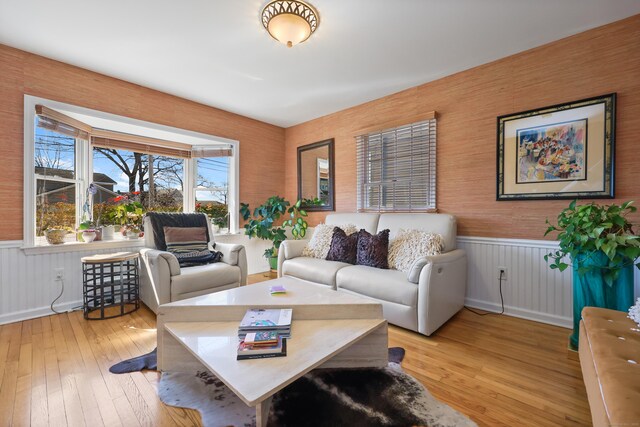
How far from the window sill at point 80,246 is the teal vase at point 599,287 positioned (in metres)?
4.05

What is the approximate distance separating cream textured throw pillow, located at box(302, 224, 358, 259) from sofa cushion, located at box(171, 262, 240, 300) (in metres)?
0.86

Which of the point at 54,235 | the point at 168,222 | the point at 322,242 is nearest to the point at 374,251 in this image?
the point at 322,242

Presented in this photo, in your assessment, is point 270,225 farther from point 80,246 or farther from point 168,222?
point 80,246

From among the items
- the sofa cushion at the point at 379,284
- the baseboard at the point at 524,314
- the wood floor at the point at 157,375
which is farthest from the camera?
the baseboard at the point at 524,314

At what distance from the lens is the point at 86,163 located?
308 cm

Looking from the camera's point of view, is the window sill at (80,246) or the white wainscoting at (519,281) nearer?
the white wainscoting at (519,281)

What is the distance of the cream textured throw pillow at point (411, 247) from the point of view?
98.0 inches

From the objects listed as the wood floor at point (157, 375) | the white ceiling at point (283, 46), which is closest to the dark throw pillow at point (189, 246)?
the wood floor at point (157, 375)

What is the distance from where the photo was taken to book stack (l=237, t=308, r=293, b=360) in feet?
4.08

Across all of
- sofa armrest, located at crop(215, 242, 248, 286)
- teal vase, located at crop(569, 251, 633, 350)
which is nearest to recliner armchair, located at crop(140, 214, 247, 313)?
sofa armrest, located at crop(215, 242, 248, 286)

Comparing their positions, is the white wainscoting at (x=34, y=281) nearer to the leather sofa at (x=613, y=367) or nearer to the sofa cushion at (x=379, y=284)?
the sofa cushion at (x=379, y=284)

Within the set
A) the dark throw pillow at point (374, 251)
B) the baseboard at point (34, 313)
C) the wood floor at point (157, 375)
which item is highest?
the dark throw pillow at point (374, 251)

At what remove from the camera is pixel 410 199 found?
10.7 feet

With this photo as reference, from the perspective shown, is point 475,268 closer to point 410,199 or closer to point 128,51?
point 410,199
